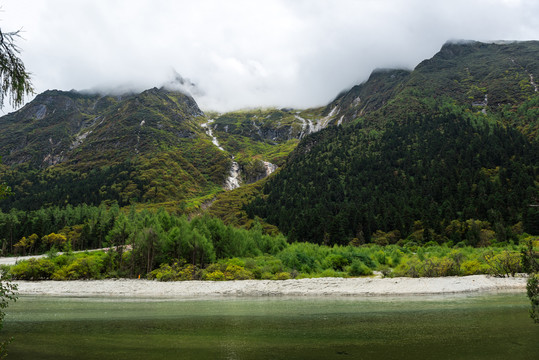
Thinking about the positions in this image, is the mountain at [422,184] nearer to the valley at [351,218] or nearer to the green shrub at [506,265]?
the valley at [351,218]

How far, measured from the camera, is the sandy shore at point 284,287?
42.3 meters

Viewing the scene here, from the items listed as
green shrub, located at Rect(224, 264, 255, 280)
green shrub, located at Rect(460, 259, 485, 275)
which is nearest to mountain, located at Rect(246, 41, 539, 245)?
green shrub, located at Rect(460, 259, 485, 275)

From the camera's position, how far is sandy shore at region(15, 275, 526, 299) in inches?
1666

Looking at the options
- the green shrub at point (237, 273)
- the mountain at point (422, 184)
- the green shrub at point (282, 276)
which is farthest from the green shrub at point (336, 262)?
the mountain at point (422, 184)

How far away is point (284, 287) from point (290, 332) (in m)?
29.3

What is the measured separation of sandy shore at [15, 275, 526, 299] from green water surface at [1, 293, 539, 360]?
10.6 m

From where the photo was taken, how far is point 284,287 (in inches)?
1941

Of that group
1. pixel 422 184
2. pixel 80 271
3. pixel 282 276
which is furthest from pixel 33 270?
pixel 422 184

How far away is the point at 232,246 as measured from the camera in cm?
7419

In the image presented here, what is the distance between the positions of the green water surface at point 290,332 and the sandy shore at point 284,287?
10622 mm

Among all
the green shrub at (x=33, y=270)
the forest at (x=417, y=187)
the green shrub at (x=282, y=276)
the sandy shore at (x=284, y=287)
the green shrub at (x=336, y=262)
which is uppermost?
the forest at (x=417, y=187)

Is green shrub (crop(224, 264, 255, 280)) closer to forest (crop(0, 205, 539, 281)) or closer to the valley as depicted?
forest (crop(0, 205, 539, 281))

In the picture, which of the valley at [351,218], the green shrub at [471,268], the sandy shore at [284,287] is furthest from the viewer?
the valley at [351,218]

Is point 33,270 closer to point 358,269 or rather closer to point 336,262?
point 336,262
